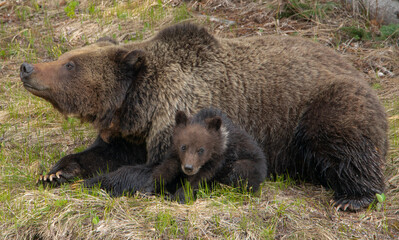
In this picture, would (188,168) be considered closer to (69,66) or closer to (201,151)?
(201,151)

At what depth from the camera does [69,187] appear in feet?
20.7

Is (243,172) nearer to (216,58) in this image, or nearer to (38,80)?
(216,58)

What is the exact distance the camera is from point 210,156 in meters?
5.63

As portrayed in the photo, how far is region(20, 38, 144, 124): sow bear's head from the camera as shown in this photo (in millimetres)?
6211

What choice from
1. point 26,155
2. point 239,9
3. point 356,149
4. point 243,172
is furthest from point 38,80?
point 239,9

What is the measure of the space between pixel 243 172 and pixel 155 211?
1.06m

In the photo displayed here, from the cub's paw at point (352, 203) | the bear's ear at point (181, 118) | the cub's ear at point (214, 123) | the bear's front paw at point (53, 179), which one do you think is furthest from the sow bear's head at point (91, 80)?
the cub's paw at point (352, 203)

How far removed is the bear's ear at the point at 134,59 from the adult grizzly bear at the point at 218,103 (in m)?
0.01

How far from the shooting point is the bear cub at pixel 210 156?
5555 millimetres

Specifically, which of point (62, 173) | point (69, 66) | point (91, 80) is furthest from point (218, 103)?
point (62, 173)

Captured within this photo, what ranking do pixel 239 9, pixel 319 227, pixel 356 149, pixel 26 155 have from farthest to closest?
pixel 239 9, pixel 26 155, pixel 356 149, pixel 319 227

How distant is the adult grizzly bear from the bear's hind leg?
0.01m

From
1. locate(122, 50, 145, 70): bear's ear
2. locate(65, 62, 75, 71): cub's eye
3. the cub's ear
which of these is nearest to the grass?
the cub's ear

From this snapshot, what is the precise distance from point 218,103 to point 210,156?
40.9 inches
